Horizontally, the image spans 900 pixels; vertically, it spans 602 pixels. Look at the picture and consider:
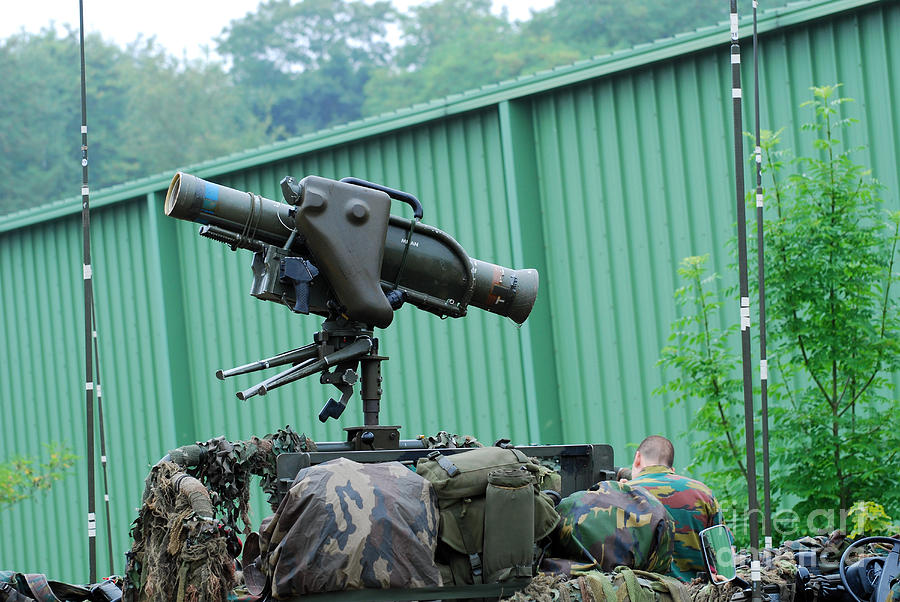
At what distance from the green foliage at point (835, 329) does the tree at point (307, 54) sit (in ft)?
149

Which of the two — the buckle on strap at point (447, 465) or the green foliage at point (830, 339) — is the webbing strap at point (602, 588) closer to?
the buckle on strap at point (447, 465)

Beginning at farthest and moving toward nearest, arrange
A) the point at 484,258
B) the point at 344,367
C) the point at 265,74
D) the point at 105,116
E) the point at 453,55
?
1. the point at 265,74
2. the point at 105,116
3. the point at 453,55
4. the point at 484,258
5. the point at 344,367

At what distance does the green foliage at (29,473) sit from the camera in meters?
12.8

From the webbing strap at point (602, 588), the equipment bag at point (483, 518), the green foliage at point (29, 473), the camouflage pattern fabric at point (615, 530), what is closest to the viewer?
the equipment bag at point (483, 518)

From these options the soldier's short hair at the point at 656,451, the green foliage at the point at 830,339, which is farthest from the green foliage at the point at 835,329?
the soldier's short hair at the point at 656,451

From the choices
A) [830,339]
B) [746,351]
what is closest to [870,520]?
[830,339]

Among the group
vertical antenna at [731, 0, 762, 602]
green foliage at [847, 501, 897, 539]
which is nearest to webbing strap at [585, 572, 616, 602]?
vertical antenna at [731, 0, 762, 602]

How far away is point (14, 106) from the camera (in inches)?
1845

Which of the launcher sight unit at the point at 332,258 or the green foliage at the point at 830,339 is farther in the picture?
the green foliage at the point at 830,339

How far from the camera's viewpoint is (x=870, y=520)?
7.65 metres

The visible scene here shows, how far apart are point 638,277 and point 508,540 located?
24.2 ft

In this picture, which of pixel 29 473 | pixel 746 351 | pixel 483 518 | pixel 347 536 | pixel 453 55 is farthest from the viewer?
pixel 453 55

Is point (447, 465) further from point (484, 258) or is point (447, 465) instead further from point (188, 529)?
point (484, 258)

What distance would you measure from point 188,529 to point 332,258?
53.9 inches
